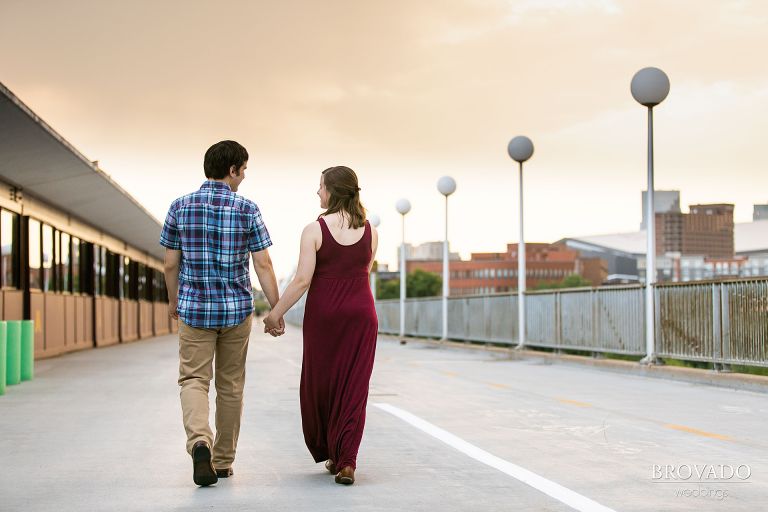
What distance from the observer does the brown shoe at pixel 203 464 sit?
20.9 feet

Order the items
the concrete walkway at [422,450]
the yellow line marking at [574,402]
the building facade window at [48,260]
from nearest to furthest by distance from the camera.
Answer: the concrete walkway at [422,450], the yellow line marking at [574,402], the building facade window at [48,260]

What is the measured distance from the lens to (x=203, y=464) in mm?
6363

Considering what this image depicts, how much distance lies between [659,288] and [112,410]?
1016 centimetres

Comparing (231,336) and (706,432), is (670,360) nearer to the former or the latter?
(706,432)

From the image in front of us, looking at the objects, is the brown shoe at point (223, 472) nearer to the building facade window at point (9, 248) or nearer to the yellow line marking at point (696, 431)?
the yellow line marking at point (696, 431)

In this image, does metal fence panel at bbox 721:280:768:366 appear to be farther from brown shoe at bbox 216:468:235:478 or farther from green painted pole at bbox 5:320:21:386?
green painted pole at bbox 5:320:21:386

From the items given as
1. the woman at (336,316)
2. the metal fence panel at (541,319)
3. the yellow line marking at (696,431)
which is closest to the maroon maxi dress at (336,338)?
the woman at (336,316)

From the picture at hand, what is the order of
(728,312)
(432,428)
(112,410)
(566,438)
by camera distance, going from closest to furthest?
(566,438) → (432,428) → (112,410) → (728,312)

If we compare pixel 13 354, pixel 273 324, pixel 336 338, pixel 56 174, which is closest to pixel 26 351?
pixel 13 354

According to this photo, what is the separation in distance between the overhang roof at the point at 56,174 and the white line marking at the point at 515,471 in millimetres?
9069

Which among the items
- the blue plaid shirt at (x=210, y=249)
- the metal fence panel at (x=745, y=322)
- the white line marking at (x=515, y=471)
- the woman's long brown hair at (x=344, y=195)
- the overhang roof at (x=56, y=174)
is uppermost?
the overhang roof at (x=56, y=174)

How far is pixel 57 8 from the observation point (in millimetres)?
22062

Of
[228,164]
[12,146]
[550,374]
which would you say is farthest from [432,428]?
[12,146]

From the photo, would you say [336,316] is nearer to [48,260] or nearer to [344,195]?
[344,195]
